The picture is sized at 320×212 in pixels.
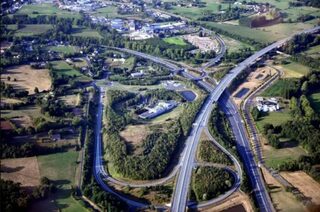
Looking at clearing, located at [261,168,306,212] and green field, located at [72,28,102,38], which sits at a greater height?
green field, located at [72,28,102,38]

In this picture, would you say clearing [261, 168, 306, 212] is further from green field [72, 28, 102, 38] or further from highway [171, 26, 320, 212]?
green field [72, 28, 102, 38]

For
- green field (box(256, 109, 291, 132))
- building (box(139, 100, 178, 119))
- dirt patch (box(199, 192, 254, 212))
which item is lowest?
dirt patch (box(199, 192, 254, 212))

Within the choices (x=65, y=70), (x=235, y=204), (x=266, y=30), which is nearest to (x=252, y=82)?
(x=65, y=70)

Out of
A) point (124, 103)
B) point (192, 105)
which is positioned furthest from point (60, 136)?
point (192, 105)

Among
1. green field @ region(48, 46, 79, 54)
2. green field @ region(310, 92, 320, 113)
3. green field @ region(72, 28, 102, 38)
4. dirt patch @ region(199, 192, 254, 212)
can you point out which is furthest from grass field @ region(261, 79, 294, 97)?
green field @ region(72, 28, 102, 38)

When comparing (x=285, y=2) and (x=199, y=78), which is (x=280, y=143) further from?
(x=285, y=2)

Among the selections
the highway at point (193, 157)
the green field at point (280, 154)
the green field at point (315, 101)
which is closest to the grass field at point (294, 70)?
the green field at point (315, 101)

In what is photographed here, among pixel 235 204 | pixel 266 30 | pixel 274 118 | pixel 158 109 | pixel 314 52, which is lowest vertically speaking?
pixel 235 204

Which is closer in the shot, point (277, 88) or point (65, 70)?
point (277, 88)

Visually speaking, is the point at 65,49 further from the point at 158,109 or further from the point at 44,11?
the point at 158,109
